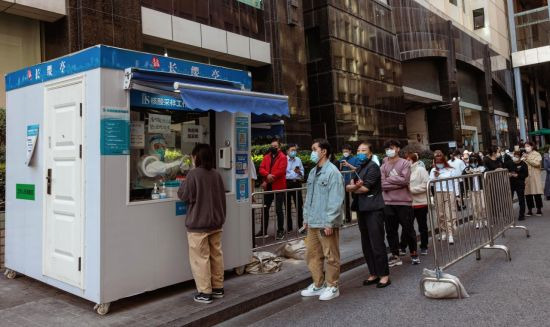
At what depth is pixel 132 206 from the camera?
495 centimetres

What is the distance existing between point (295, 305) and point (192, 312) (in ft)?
4.03

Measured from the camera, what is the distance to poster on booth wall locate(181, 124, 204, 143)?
6.25 meters

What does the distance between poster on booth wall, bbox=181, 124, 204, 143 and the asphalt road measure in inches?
99.0

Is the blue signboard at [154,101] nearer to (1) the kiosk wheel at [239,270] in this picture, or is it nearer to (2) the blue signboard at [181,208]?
(2) the blue signboard at [181,208]

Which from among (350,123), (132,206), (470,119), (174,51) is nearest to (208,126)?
(132,206)

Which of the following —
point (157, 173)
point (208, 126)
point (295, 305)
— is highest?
point (208, 126)

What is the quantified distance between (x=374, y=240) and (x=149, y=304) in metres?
2.82

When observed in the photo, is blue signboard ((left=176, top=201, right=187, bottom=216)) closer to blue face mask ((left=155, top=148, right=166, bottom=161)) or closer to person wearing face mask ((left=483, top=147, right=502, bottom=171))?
blue face mask ((left=155, top=148, right=166, bottom=161))

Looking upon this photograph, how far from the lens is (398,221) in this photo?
6.87m

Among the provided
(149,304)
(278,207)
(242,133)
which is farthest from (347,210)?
(149,304)

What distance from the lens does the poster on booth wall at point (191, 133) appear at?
625 cm

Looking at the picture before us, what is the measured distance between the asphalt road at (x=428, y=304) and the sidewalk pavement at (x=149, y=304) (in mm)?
171

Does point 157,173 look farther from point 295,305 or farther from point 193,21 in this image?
point 193,21

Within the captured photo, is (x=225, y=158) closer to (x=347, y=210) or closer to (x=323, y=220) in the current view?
(x=323, y=220)
